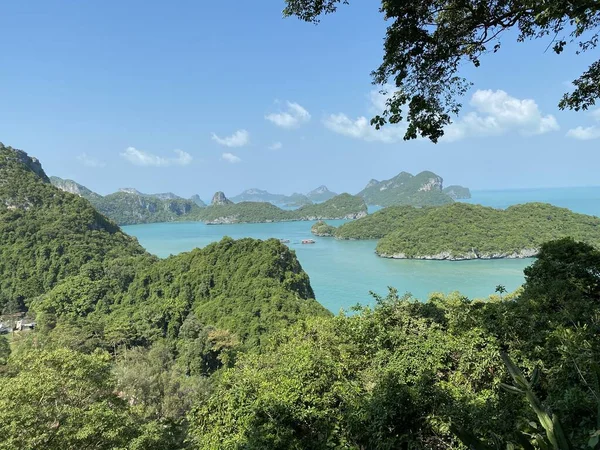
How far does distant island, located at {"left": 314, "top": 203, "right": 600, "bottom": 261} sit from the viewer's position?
4553 centimetres

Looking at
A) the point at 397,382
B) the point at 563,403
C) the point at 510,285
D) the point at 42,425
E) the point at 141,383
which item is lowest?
the point at 510,285

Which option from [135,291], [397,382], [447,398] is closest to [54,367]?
[397,382]

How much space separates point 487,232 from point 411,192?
107m

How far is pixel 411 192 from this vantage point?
499 feet

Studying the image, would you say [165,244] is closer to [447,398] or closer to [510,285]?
[510,285]

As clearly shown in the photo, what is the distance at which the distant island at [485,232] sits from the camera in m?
45.5

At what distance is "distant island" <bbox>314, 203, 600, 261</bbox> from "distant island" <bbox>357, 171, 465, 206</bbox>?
80240 millimetres

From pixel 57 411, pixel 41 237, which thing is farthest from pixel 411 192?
pixel 57 411

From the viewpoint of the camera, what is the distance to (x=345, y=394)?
438 centimetres

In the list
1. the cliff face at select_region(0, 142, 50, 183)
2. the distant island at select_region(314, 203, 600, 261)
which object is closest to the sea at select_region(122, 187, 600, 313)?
the distant island at select_region(314, 203, 600, 261)

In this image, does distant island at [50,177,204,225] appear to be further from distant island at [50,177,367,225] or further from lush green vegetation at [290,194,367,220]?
lush green vegetation at [290,194,367,220]

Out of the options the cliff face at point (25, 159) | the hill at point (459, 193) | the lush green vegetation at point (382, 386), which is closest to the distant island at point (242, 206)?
the hill at point (459, 193)

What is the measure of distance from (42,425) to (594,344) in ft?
25.7

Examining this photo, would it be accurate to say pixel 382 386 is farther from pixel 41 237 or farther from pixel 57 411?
pixel 41 237
